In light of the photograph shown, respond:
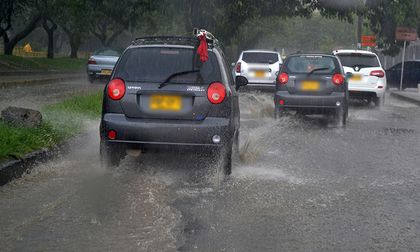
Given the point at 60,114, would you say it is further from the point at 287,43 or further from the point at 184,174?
the point at 287,43

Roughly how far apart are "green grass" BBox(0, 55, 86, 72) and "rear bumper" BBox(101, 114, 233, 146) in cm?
2173

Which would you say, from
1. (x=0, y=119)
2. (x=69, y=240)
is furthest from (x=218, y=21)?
(x=69, y=240)

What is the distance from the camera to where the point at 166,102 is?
684 centimetres

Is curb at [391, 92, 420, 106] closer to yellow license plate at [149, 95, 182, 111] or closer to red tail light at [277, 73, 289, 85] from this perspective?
red tail light at [277, 73, 289, 85]

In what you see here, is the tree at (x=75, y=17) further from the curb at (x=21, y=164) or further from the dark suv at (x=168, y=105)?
the dark suv at (x=168, y=105)

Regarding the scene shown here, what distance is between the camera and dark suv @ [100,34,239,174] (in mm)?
6785

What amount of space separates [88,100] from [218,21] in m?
14.4

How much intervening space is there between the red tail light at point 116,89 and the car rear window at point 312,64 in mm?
6525

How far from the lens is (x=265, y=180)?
704cm

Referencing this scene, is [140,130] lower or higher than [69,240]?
higher

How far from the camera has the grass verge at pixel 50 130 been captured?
290 inches

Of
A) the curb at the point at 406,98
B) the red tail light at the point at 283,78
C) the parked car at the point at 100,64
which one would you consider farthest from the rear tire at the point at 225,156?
the parked car at the point at 100,64

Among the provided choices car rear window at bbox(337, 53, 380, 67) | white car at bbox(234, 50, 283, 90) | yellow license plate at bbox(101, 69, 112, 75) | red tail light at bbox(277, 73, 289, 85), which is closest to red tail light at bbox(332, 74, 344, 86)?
red tail light at bbox(277, 73, 289, 85)

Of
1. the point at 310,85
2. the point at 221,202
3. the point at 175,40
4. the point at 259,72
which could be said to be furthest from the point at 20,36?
the point at 221,202
